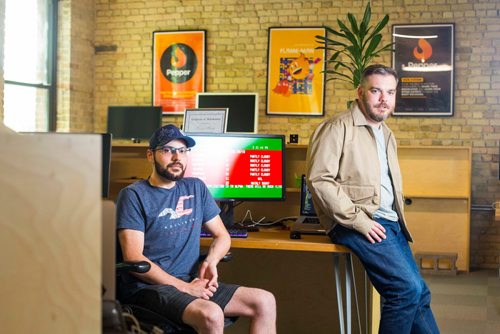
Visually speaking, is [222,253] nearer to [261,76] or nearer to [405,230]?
[405,230]

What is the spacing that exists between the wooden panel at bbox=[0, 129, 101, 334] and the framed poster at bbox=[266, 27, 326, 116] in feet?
23.7

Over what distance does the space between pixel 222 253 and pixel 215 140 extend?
96cm

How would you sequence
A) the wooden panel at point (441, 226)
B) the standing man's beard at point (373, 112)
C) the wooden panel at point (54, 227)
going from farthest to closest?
the wooden panel at point (441, 226), the standing man's beard at point (373, 112), the wooden panel at point (54, 227)

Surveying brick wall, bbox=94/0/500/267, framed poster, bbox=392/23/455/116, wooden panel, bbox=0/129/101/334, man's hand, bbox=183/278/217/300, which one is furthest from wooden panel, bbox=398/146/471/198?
wooden panel, bbox=0/129/101/334

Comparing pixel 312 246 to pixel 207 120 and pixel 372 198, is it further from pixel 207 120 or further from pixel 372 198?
pixel 207 120

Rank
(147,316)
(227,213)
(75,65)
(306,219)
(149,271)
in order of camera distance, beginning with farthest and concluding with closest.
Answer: (75,65)
(227,213)
(306,219)
(149,271)
(147,316)

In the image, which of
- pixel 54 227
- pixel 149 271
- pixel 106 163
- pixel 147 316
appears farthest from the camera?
pixel 106 163

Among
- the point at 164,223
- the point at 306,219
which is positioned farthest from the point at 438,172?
the point at 164,223

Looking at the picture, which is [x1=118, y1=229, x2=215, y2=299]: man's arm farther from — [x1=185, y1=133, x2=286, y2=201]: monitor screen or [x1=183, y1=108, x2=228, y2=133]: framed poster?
[x1=183, y1=108, x2=228, y2=133]: framed poster

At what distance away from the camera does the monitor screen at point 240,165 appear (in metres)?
4.34

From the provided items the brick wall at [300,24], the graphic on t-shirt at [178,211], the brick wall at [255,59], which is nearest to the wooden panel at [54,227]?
the graphic on t-shirt at [178,211]

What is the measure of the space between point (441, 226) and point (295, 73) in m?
2.41

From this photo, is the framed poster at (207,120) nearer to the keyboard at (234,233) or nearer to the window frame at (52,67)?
the keyboard at (234,233)

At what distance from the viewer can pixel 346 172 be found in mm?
3598
